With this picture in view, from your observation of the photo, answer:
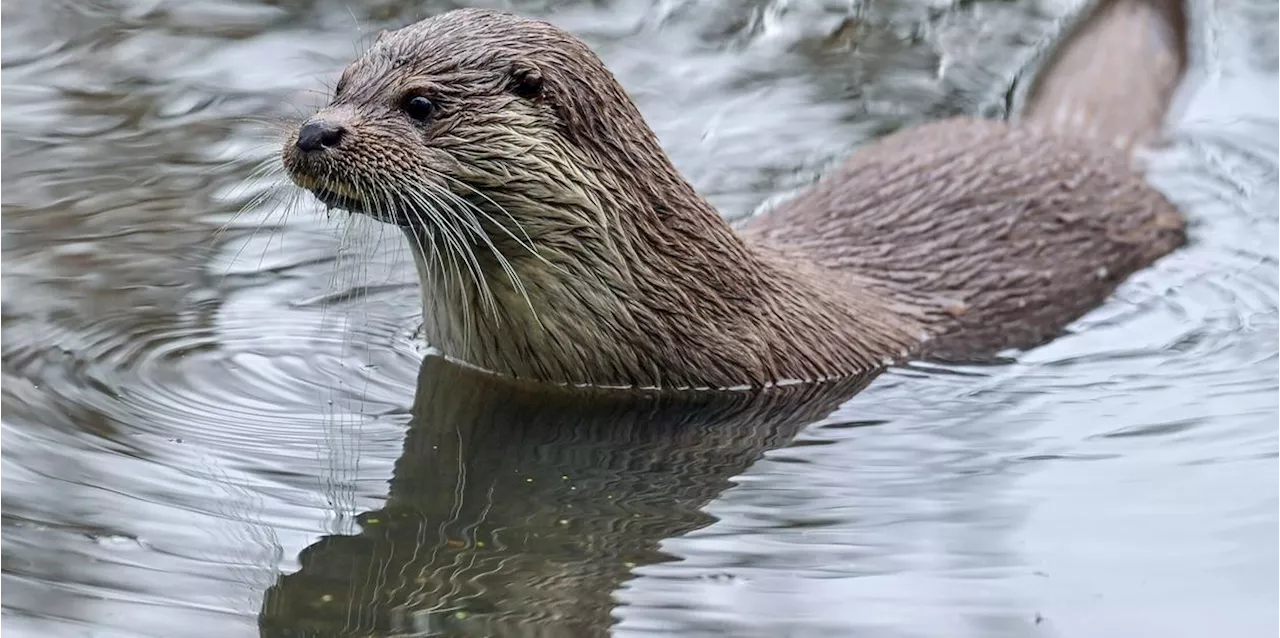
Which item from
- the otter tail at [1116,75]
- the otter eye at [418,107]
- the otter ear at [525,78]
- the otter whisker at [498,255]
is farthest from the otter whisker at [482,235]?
the otter tail at [1116,75]

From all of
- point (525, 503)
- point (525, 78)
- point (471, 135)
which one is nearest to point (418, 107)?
point (471, 135)

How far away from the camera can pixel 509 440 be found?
414 centimetres

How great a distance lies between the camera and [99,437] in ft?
12.7

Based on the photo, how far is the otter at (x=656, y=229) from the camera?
3963 millimetres

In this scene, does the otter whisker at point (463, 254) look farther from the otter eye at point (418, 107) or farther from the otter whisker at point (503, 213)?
the otter eye at point (418, 107)

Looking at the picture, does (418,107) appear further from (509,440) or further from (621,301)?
(509,440)

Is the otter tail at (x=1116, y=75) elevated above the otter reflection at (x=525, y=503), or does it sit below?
above

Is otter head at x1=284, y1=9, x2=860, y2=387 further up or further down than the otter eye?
further down

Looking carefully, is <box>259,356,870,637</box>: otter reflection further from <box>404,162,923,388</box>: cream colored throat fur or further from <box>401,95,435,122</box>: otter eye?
<box>401,95,435,122</box>: otter eye

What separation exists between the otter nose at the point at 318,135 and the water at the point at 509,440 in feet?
0.87

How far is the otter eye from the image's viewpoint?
3.95 m

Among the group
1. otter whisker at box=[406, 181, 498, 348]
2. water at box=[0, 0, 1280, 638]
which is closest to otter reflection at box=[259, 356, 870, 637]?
water at box=[0, 0, 1280, 638]

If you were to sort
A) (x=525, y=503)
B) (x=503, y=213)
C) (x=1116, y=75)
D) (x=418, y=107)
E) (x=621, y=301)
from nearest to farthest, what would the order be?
(x=525, y=503)
(x=418, y=107)
(x=503, y=213)
(x=621, y=301)
(x=1116, y=75)

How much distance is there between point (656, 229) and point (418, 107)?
65 centimetres
